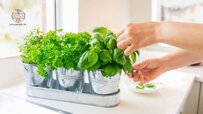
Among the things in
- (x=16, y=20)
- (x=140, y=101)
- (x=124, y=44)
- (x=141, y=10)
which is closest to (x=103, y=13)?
(x=141, y=10)

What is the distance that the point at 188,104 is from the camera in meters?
1.63

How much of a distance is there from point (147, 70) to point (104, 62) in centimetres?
27

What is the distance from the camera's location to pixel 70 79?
1.00 meters

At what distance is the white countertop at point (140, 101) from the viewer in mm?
979

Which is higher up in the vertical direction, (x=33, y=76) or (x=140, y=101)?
(x=33, y=76)

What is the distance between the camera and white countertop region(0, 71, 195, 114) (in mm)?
979

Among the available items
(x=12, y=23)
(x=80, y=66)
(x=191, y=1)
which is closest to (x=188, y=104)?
(x=191, y=1)

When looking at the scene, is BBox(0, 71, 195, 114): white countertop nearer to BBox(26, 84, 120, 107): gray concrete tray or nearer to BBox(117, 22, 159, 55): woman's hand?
BBox(26, 84, 120, 107): gray concrete tray

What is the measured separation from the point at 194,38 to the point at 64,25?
2.99 ft

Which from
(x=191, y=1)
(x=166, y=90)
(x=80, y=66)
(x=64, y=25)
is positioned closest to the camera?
(x=80, y=66)

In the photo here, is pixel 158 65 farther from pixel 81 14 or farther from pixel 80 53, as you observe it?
pixel 81 14

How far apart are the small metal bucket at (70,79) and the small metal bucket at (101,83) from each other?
4 cm

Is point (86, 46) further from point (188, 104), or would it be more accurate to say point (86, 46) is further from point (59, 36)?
point (188, 104)

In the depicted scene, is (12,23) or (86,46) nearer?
(86,46)
